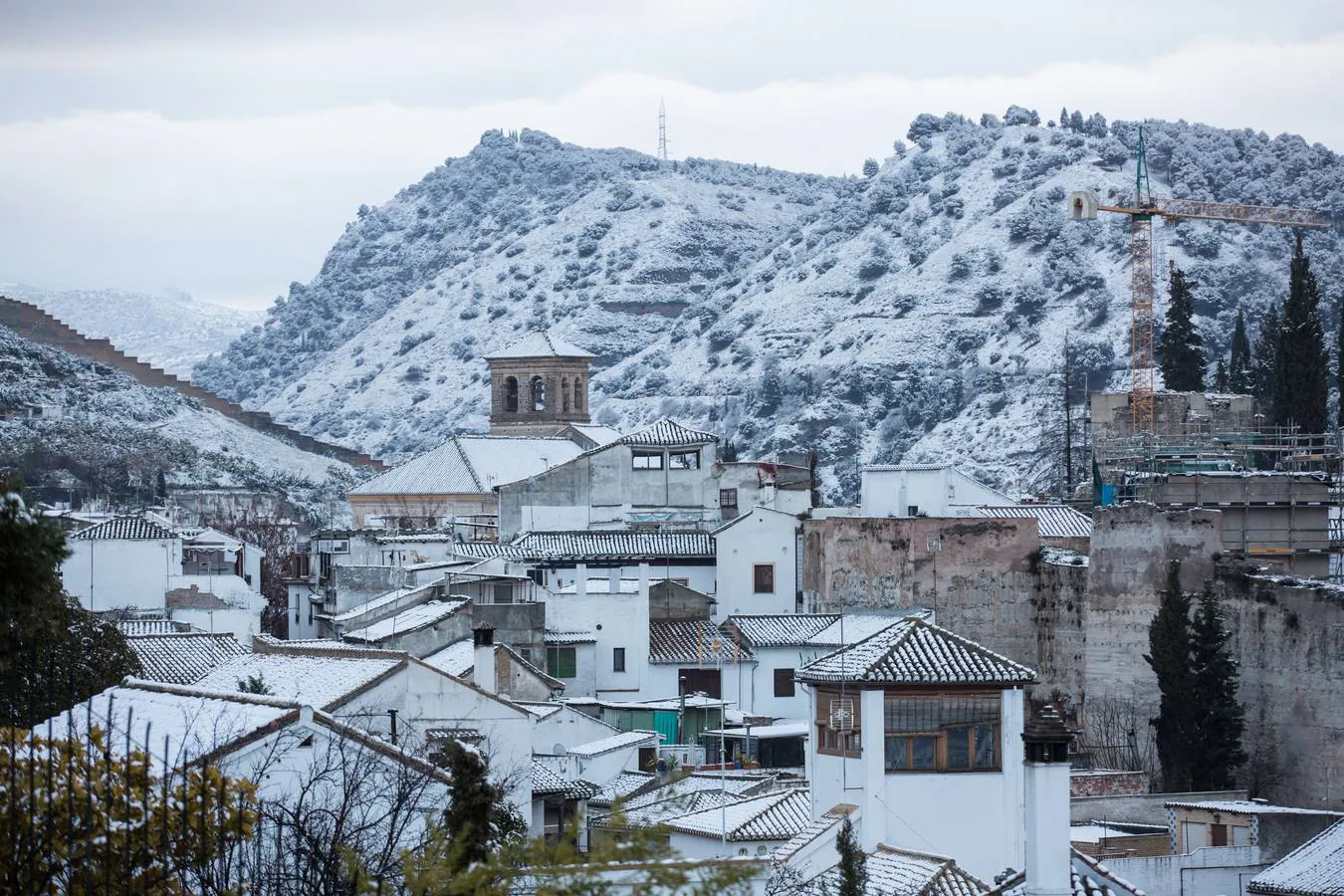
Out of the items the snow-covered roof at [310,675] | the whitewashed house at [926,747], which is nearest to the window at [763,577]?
the snow-covered roof at [310,675]

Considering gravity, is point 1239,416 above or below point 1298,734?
above

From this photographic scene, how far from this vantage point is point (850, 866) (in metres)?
19.8

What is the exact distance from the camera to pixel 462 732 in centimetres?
2881

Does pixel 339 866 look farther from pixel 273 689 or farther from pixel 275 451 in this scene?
pixel 275 451

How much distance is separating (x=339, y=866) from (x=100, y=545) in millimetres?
37475

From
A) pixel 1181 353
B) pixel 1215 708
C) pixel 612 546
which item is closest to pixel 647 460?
pixel 612 546

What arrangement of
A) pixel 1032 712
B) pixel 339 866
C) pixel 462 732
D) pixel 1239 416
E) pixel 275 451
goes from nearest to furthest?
pixel 339 866, pixel 1032 712, pixel 462 732, pixel 1239 416, pixel 275 451

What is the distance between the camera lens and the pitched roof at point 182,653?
3722 cm

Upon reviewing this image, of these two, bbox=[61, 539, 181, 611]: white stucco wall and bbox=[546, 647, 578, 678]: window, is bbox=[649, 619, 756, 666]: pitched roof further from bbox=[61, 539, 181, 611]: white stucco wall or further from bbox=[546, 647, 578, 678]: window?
bbox=[61, 539, 181, 611]: white stucco wall

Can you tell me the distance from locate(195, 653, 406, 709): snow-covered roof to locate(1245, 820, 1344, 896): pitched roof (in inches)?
382

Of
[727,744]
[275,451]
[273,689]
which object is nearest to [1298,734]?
[727,744]

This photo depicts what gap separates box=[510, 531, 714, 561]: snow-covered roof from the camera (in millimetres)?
56250

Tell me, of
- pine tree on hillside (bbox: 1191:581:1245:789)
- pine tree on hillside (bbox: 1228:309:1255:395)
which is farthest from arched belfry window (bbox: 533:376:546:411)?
pine tree on hillside (bbox: 1191:581:1245:789)

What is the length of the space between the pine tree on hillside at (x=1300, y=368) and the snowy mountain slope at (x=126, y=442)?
36387mm
